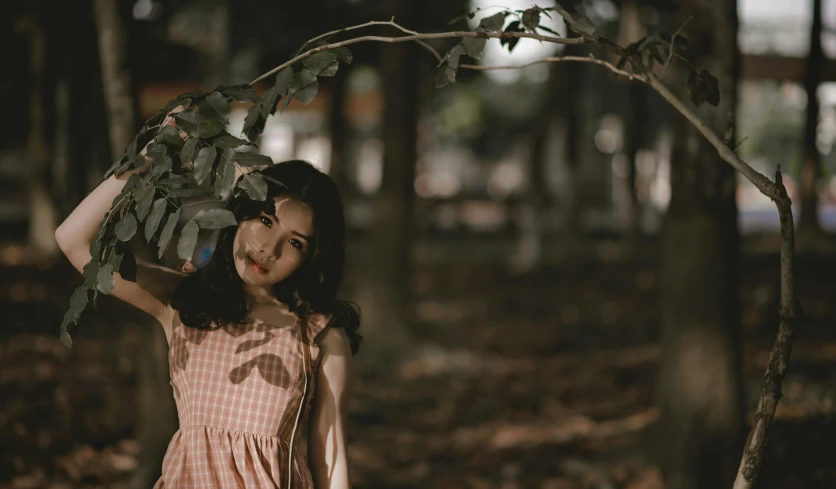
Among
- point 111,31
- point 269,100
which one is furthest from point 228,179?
point 111,31

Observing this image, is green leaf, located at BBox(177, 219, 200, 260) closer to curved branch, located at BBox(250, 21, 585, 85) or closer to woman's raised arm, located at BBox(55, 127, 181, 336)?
woman's raised arm, located at BBox(55, 127, 181, 336)

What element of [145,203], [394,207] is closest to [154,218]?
[145,203]

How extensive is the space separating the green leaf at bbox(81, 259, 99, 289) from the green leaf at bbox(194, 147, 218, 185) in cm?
32

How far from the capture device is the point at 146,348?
4266mm

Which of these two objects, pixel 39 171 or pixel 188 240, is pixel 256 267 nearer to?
pixel 188 240

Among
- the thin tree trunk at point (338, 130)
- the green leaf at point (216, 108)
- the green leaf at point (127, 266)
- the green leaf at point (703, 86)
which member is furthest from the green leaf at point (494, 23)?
the thin tree trunk at point (338, 130)

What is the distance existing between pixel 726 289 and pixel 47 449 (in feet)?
12.9

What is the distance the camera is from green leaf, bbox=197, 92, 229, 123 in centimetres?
202

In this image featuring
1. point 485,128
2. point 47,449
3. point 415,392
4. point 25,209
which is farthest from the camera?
point 485,128

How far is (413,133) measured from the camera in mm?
8711

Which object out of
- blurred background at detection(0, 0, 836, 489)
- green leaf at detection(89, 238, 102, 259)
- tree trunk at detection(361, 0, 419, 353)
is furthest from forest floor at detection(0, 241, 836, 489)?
green leaf at detection(89, 238, 102, 259)

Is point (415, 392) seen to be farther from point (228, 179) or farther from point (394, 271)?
point (228, 179)

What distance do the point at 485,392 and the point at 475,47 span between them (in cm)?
571

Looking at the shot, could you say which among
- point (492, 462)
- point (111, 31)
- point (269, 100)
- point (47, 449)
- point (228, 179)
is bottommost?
point (492, 462)
